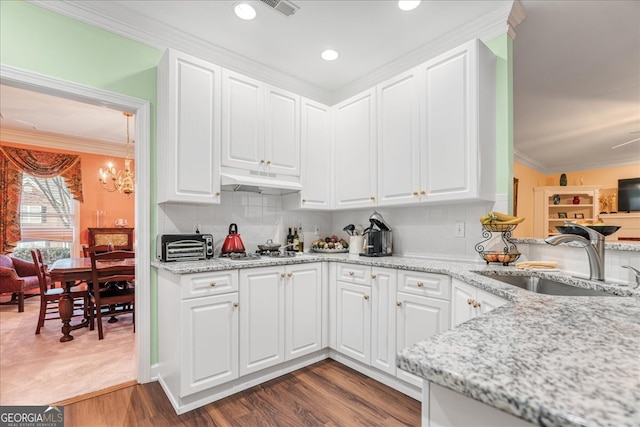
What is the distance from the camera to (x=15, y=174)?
4.84 m

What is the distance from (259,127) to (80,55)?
50.6 inches

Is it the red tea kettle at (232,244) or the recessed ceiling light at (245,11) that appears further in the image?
the red tea kettle at (232,244)

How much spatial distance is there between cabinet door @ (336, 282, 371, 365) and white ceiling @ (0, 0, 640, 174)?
6.76 ft

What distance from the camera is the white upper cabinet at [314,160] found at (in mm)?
2959

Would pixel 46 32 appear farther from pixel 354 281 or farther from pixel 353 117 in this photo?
pixel 354 281

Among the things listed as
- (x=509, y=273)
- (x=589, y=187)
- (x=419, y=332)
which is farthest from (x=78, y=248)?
(x=589, y=187)

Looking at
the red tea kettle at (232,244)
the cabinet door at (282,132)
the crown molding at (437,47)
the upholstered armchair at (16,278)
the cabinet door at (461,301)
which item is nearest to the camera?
the cabinet door at (461,301)

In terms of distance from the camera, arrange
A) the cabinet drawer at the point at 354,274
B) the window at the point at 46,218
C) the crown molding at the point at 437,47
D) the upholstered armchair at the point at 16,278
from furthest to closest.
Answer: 1. the window at the point at 46,218
2. the upholstered armchair at the point at 16,278
3. the cabinet drawer at the point at 354,274
4. the crown molding at the point at 437,47

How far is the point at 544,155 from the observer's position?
6.40 meters

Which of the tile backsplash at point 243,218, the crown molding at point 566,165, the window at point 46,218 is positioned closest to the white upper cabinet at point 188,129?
the tile backsplash at point 243,218

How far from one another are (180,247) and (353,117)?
1896 mm

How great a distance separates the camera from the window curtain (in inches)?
185

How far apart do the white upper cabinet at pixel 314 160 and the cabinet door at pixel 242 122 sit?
1.48 ft

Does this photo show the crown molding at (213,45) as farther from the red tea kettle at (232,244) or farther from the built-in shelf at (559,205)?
the built-in shelf at (559,205)
